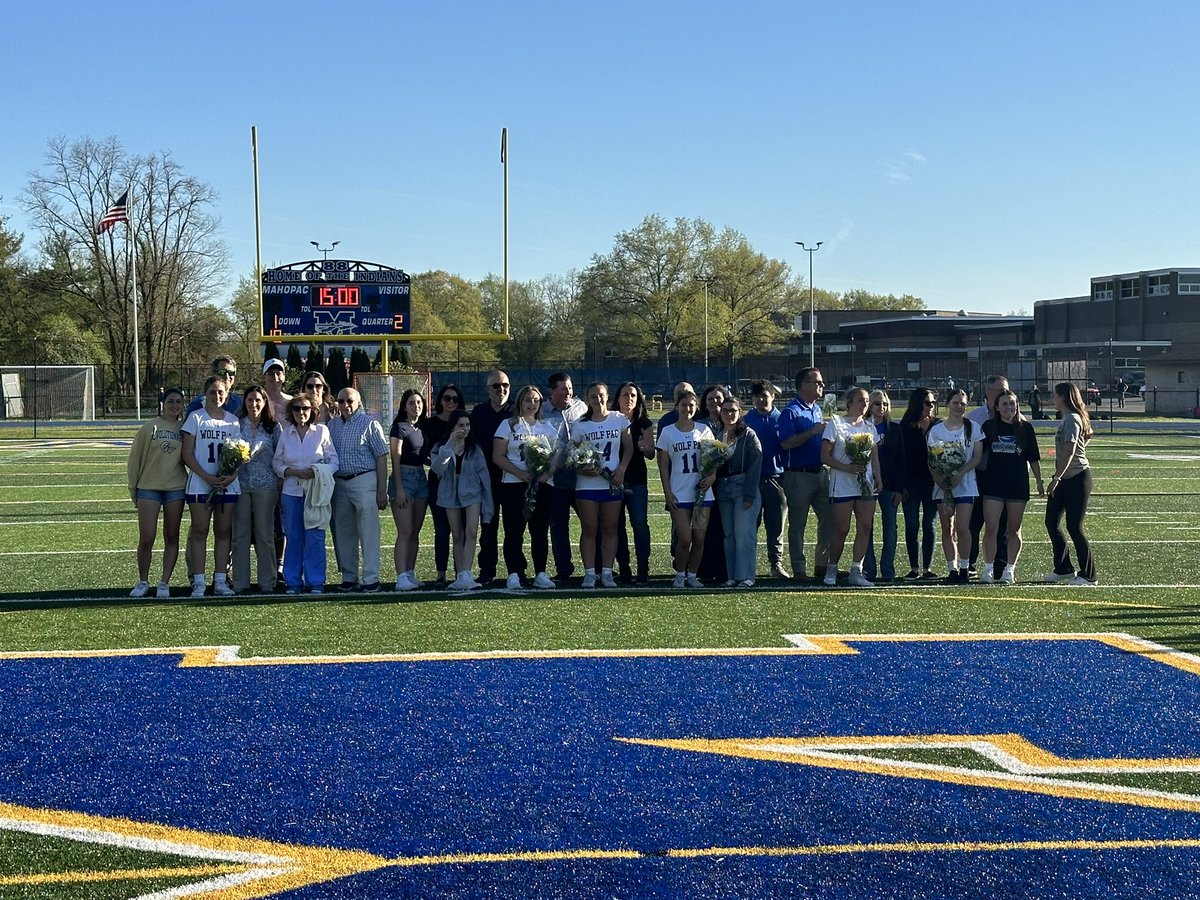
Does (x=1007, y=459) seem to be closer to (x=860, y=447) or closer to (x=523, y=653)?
(x=860, y=447)

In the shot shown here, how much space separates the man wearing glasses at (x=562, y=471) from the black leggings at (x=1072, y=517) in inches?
152

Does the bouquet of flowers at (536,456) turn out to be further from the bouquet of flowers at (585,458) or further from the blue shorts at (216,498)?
the blue shorts at (216,498)

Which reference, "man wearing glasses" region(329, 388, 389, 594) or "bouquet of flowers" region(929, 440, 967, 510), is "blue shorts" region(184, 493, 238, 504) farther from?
"bouquet of flowers" region(929, 440, 967, 510)

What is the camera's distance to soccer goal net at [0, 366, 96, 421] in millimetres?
50312

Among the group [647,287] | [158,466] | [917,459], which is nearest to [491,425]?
[158,466]

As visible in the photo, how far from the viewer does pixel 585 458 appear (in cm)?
946

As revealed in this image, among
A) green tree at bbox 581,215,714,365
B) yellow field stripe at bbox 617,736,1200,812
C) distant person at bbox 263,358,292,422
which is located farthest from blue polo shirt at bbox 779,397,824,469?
green tree at bbox 581,215,714,365

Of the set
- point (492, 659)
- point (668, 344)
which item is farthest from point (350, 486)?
point (668, 344)

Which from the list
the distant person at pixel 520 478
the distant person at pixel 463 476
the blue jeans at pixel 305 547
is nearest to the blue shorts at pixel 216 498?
the blue jeans at pixel 305 547

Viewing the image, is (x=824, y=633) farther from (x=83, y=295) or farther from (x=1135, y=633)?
(x=83, y=295)

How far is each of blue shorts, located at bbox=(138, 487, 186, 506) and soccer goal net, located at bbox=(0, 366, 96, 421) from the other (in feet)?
146

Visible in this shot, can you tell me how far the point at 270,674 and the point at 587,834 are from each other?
9.96 feet

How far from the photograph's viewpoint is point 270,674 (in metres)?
6.99

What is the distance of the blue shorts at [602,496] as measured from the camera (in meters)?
9.66
